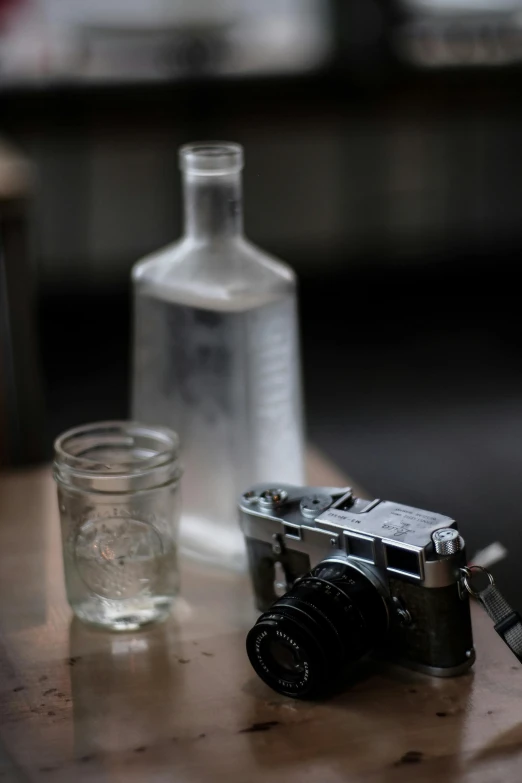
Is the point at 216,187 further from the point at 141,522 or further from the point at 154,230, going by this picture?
the point at 154,230

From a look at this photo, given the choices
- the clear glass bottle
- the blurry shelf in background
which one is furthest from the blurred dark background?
the clear glass bottle

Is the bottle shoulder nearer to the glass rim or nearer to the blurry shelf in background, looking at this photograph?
the glass rim

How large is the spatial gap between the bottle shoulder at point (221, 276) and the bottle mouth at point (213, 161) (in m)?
0.06

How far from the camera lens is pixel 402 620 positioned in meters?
0.71

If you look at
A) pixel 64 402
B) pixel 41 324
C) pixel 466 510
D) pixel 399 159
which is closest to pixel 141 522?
pixel 466 510

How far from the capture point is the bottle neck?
2.86 feet

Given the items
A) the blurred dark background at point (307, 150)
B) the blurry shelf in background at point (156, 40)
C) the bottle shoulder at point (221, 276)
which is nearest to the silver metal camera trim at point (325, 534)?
the bottle shoulder at point (221, 276)

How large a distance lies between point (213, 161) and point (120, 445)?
0.23 meters

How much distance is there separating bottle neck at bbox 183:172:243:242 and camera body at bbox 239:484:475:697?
0.23 m

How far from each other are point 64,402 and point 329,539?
198cm

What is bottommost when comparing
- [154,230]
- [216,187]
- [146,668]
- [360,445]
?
[360,445]

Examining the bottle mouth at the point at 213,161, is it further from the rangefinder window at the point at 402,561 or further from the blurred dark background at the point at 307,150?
the blurred dark background at the point at 307,150

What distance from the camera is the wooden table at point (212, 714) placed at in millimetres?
629

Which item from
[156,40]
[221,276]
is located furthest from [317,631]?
[156,40]
